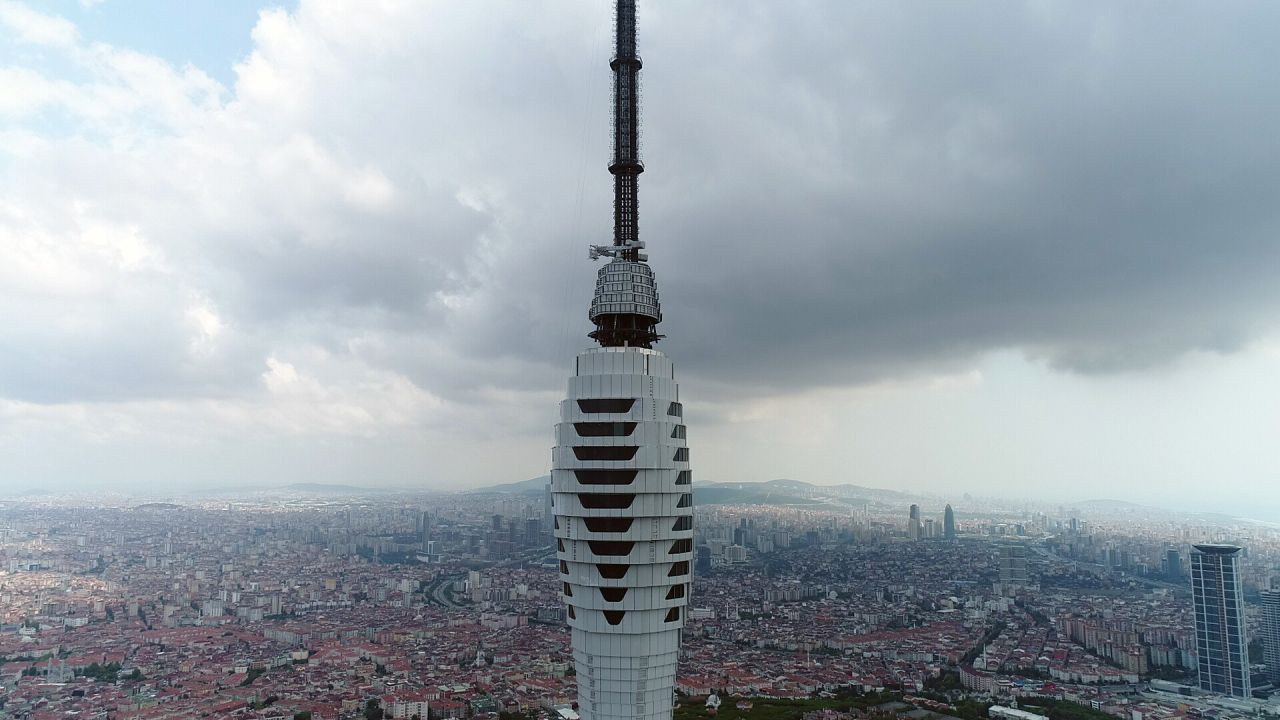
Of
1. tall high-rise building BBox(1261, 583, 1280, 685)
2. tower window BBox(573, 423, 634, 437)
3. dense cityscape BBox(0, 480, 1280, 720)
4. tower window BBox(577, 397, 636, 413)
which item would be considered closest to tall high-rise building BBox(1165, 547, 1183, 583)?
dense cityscape BBox(0, 480, 1280, 720)

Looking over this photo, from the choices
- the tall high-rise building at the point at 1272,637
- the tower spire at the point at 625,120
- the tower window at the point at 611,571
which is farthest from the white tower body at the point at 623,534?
the tall high-rise building at the point at 1272,637

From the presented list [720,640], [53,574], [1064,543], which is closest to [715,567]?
[720,640]

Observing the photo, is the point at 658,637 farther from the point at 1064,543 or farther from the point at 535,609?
the point at 1064,543

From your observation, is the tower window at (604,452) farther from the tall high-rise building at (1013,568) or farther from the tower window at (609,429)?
the tall high-rise building at (1013,568)

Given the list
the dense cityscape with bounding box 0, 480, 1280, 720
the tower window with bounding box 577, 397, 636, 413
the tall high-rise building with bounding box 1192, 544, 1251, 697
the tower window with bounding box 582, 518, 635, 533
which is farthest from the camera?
the tall high-rise building with bounding box 1192, 544, 1251, 697

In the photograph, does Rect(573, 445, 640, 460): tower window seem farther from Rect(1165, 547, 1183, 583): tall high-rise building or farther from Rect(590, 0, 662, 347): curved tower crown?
Rect(1165, 547, 1183, 583): tall high-rise building

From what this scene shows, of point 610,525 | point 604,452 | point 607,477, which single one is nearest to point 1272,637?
point 610,525
